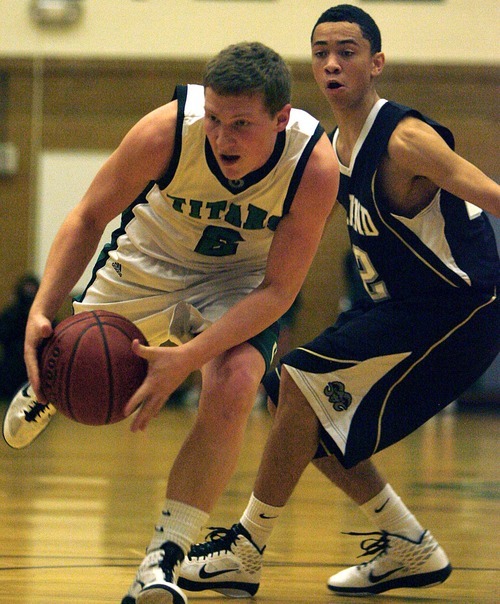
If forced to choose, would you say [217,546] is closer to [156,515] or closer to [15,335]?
[156,515]

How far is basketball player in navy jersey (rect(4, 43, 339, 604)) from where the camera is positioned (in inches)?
106

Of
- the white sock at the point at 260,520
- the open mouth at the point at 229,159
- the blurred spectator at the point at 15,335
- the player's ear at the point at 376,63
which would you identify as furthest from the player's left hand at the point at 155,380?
the blurred spectator at the point at 15,335

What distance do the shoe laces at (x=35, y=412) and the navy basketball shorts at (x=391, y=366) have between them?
0.91 meters

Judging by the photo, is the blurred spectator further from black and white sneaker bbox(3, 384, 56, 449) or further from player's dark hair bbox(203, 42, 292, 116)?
player's dark hair bbox(203, 42, 292, 116)

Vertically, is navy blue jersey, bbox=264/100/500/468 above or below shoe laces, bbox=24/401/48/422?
above

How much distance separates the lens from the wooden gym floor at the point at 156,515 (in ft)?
10.8

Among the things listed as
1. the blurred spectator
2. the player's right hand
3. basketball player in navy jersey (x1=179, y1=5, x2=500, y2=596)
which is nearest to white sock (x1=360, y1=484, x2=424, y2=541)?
basketball player in navy jersey (x1=179, y1=5, x2=500, y2=596)

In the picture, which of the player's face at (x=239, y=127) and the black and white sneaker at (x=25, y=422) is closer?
the player's face at (x=239, y=127)

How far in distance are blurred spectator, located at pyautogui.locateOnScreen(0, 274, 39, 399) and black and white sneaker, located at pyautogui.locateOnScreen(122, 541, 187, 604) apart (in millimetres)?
7745

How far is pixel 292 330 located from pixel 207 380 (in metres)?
8.46

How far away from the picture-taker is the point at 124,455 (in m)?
6.79

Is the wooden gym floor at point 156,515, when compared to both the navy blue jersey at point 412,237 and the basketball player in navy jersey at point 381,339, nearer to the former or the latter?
the basketball player in navy jersey at point 381,339

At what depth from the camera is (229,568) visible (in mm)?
3258

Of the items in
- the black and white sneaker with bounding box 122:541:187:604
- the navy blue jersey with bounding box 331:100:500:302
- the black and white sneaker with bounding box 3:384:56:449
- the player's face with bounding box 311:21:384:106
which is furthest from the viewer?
the black and white sneaker with bounding box 3:384:56:449
